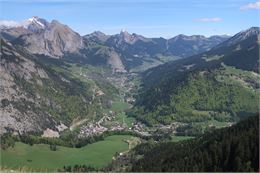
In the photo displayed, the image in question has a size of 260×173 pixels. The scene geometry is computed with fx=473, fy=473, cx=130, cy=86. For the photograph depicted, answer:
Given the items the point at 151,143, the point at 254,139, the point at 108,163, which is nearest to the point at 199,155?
the point at 254,139

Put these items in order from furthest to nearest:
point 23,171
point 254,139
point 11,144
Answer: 1. point 11,144
2. point 254,139
3. point 23,171

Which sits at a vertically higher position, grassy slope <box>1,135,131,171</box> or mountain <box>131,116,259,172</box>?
mountain <box>131,116,259,172</box>

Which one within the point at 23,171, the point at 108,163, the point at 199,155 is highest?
the point at 23,171

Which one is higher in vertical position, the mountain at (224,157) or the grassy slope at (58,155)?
the mountain at (224,157)

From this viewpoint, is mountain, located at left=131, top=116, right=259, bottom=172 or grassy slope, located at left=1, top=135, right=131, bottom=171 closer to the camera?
mountain, located at left=131, top=116, right=259, bottom=172

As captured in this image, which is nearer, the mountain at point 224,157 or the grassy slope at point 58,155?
the mountain at point 224,157

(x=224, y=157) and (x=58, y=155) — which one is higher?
(x=224, y=157)

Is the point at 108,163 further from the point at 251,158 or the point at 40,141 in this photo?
the point at 251,158

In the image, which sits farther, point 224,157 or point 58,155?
point 58,155
